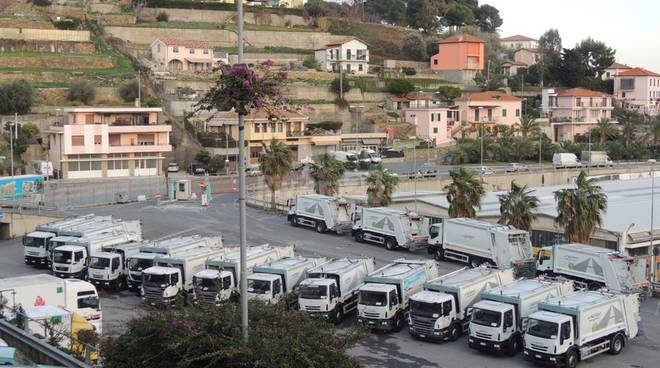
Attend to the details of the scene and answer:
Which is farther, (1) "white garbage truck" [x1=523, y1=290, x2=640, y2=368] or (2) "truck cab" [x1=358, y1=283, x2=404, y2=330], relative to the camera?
(2) "truck cab" [x1=358, y1=283, x2=404, y2=330]

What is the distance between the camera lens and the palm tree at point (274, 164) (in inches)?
2002

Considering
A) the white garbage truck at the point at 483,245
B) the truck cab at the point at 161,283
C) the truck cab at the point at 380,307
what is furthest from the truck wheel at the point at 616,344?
the truck cab at the point at 161,283

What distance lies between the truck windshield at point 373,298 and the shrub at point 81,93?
5558 cm

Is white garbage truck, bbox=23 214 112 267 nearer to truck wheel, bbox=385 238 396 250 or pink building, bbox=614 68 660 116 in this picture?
truck wheel, bbox=385 238 396 250

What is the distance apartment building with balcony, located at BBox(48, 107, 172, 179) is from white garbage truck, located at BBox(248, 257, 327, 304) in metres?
37.9

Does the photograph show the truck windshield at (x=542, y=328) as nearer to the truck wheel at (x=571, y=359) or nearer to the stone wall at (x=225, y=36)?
the truck wheel at (x=571, y=359)

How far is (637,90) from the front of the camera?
11706cm

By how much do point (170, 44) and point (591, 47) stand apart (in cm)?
5886

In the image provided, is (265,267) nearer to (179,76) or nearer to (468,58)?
(179,76)

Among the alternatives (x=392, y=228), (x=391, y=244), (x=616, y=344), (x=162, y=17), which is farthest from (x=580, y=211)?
(x=162, y=17)

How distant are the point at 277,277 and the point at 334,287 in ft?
6.63

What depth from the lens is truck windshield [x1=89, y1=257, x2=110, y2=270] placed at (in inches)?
1282

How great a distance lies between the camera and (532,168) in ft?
238

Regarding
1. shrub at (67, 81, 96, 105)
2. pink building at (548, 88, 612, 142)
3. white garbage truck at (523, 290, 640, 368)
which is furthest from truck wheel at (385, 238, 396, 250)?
pink building at (548, 88, 612, 142)
